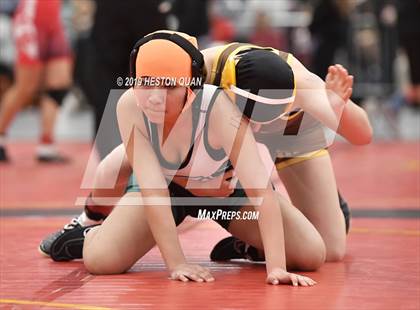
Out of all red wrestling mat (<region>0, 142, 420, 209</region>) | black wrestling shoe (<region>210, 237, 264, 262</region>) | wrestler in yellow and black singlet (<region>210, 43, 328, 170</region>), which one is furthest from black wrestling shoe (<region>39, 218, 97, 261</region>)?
red wrestling mat (<region>0, 142, 420, 209</region>)

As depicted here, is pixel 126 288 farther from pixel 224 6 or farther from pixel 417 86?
pixel 224 6

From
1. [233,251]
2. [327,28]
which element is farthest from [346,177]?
[327,28]

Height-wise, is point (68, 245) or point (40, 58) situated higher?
point (40, 58)

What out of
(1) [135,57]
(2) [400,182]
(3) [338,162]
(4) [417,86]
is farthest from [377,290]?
(4) [417,86]

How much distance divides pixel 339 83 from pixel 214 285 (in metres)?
0.90

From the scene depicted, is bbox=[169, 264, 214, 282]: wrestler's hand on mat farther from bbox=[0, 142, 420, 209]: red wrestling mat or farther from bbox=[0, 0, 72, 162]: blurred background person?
bbox=[0, 0, 72, 162]: blurred background person

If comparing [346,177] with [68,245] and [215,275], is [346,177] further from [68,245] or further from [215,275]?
[215,275]

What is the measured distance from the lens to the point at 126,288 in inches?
145

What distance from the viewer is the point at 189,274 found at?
3.75 metres

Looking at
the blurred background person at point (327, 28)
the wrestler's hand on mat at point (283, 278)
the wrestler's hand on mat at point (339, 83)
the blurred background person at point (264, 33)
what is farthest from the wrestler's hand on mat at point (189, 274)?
the blurred background person at point (264, 33)

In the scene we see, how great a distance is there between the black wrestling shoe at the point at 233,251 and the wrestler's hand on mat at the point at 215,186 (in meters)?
0.26

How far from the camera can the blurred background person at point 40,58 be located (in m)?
8.17

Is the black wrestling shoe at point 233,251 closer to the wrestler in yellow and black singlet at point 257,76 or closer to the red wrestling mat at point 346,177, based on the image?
the wrestler in yellow and black singlet at point 257,76

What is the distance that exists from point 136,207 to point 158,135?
0.30 meters
